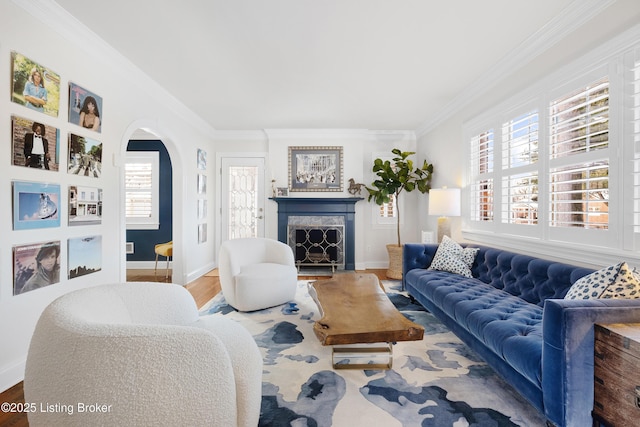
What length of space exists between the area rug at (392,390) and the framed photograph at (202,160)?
3.42 metres

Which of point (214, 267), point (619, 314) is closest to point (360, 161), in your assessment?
point (214, 267)

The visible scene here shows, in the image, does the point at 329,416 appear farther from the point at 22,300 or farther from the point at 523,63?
the point at 523,63

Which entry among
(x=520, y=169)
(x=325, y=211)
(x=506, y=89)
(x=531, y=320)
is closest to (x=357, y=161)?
(x=325, y=211)

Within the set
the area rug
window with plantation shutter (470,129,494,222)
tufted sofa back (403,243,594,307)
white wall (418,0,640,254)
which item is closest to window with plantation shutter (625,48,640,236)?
white wall (418,0,640,254)

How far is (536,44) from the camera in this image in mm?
2525

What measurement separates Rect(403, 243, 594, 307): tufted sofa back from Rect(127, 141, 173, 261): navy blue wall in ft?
17.1

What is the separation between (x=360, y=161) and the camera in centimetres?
548

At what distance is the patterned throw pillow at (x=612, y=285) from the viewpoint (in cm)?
150

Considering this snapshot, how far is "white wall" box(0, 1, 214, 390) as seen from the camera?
1.88m

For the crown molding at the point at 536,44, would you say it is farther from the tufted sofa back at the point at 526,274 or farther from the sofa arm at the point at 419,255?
the sofa arm at the point at 419,255

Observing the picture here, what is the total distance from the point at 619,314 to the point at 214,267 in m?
5.43

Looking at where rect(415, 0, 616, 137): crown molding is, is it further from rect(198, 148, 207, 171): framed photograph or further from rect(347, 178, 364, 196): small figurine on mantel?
rect(198, 148, 207, 171): framed photograph

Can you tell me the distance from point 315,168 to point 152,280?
3.34 metres

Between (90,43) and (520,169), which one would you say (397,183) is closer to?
(520,169)
